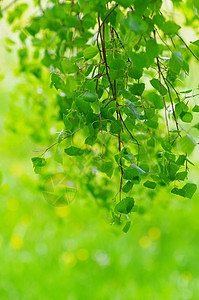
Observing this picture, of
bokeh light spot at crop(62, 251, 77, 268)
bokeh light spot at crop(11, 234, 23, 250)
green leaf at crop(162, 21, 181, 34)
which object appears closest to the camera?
green leaf at crop(162, 21, 181, 34)

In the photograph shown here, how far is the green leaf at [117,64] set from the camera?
703 millimetres

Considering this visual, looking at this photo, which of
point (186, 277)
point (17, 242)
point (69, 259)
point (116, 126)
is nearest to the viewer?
point (116, 126)

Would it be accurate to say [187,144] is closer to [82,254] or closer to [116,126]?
[116,126]

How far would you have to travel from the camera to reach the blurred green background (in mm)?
1989

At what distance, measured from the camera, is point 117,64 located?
706 millimetres

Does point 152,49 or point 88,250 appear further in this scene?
point 88,250

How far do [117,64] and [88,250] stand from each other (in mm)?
1815

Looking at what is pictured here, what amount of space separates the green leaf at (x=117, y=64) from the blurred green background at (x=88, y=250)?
3.51ft

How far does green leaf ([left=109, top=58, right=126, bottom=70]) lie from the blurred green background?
3.51 ft

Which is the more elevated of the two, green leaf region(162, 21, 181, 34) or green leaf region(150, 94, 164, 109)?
green leaf region(162, 21, 181, 34)

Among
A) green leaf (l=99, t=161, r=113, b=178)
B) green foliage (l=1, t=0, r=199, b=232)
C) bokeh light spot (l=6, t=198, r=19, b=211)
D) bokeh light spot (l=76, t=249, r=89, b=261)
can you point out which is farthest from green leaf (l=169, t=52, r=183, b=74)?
bokeh light spot (l=6, t=198, r=19, b=211)

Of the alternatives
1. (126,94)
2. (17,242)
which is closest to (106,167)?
(126,94)

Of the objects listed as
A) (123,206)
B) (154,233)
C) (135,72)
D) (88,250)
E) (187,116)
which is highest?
(135,72)

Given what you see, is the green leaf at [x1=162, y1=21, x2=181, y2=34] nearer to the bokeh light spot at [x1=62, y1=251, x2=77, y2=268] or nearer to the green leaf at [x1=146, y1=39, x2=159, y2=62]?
the green leaf at [x1=146, y1=39, x2=159, y2=62]
